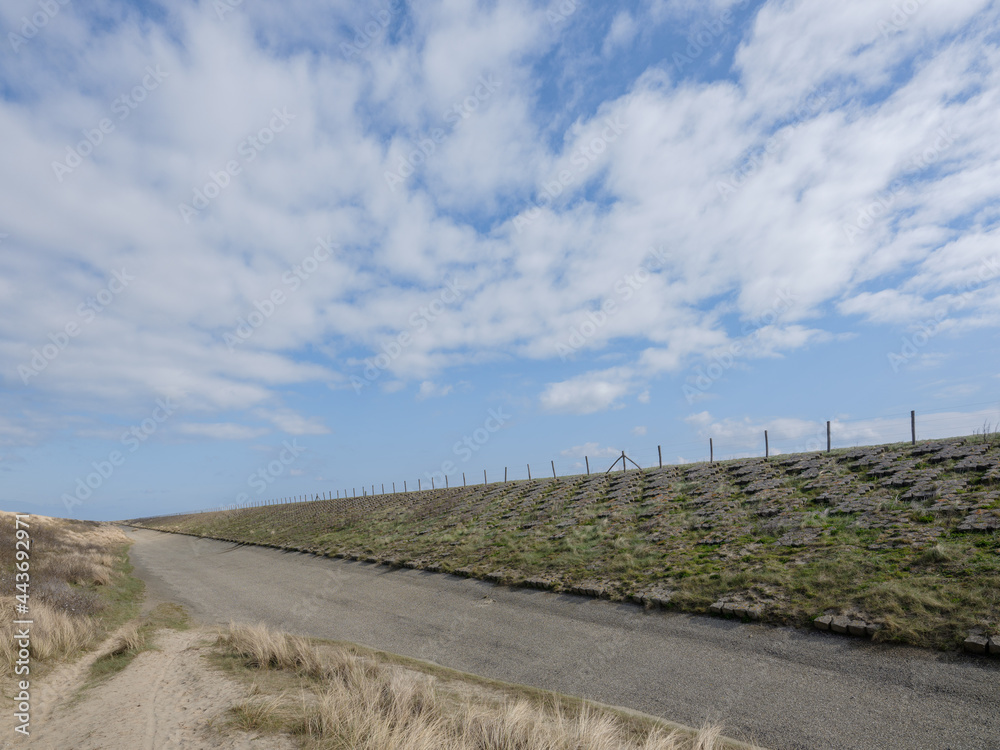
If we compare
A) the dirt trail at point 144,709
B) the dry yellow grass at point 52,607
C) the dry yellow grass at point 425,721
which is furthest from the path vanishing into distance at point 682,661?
the dirt trail at point 144,709

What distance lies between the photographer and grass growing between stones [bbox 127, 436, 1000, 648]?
31.6 feet

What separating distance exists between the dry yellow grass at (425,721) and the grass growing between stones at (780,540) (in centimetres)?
536

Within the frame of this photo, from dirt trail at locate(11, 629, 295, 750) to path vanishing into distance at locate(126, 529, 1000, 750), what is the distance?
147 inches

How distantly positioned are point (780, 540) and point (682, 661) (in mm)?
7013

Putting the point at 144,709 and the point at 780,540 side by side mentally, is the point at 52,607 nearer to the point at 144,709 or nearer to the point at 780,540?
the point at 144,709

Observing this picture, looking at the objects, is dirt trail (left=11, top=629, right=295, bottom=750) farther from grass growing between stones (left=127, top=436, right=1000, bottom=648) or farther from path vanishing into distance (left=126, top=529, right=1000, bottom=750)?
grass growing between stones (left=127, top=436, right=1000, bottom=648)

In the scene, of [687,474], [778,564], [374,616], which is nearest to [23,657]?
[374,616]

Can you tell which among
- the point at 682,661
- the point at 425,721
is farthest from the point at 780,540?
the point at 425,721

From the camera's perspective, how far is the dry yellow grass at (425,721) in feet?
18.6

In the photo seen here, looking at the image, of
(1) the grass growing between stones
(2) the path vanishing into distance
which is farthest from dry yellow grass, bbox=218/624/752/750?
(1) the grass growing between stones

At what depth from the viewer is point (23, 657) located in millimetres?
8820

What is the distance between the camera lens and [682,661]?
8883 mm

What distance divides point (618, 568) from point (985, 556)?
8.12 meters

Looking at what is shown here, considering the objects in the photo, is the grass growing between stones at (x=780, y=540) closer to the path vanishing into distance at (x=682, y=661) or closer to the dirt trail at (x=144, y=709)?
the path vanishing into distance at (x=682, y=661)
